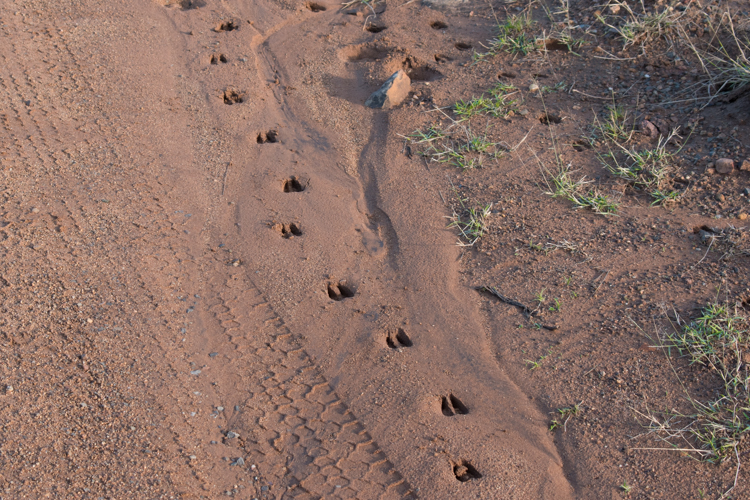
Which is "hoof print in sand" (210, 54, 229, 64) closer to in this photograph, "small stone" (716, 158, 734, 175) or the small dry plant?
"small stone" (716, 158, 734, 175)

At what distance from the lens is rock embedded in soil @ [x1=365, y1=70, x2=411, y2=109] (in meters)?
4.18

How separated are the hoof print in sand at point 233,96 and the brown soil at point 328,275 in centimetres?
2

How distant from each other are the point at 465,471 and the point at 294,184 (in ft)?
6.88

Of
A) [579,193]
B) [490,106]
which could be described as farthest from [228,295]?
[490,106]

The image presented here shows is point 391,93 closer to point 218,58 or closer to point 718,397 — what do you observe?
point 218,58

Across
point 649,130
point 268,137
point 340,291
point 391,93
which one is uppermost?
point 649,130

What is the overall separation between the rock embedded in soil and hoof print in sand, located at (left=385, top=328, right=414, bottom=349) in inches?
78.2

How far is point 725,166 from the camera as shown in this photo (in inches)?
130

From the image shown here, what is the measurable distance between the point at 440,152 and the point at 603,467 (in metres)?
2.21

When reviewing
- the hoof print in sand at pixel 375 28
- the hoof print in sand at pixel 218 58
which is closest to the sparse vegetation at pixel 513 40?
the hoof print in sand at pixel 375 28

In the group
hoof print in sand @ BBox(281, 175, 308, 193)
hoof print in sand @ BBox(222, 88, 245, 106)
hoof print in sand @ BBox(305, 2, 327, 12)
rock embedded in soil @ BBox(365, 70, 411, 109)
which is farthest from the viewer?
hoof print in sand @ BBox(305, 2, 327, 12)

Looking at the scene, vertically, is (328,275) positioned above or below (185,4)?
below

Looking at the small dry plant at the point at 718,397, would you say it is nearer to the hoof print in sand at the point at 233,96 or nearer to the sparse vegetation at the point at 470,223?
the sparse vegetation at the point at 470,223

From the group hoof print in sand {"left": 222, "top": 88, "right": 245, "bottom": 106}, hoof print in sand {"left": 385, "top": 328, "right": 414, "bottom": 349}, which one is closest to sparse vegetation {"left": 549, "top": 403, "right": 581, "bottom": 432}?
hoof print in sand {"left": 385, "top": 328, "right": 414, "bottom": 349}
